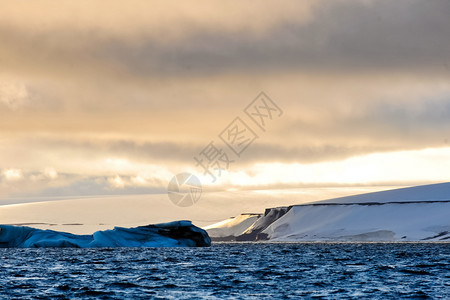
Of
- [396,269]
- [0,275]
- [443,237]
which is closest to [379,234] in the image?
[443,237]

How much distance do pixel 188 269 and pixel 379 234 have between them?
14678 centimetres

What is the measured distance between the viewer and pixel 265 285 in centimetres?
4322

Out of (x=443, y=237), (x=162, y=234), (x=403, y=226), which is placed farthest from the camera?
(x=403, y=226)

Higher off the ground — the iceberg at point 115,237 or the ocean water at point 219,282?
the iceberg at point 115,237

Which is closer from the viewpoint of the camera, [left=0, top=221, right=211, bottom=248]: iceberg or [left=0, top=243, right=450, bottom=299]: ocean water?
[left=0, top=243, right=450, bottom=299]: ocean water

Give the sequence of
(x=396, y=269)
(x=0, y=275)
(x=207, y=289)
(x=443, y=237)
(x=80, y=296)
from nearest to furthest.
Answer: (x=80, y=296)
(x=207, y=289)
(x=0, y=275)
(x=396, y=269)
(x=443, y=237)

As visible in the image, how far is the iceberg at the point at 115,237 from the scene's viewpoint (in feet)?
362

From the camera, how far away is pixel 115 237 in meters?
114

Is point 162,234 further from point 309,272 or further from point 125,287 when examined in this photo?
point 125,287

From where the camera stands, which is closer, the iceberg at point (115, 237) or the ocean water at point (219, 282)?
the ocean water at point (219, 282)

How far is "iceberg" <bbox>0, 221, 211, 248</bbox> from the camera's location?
362 feet

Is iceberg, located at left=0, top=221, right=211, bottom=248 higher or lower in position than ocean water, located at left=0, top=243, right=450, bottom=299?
higher

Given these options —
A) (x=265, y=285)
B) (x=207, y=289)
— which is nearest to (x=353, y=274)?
(x=265, y=285)

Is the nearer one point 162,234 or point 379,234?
point 162,234
